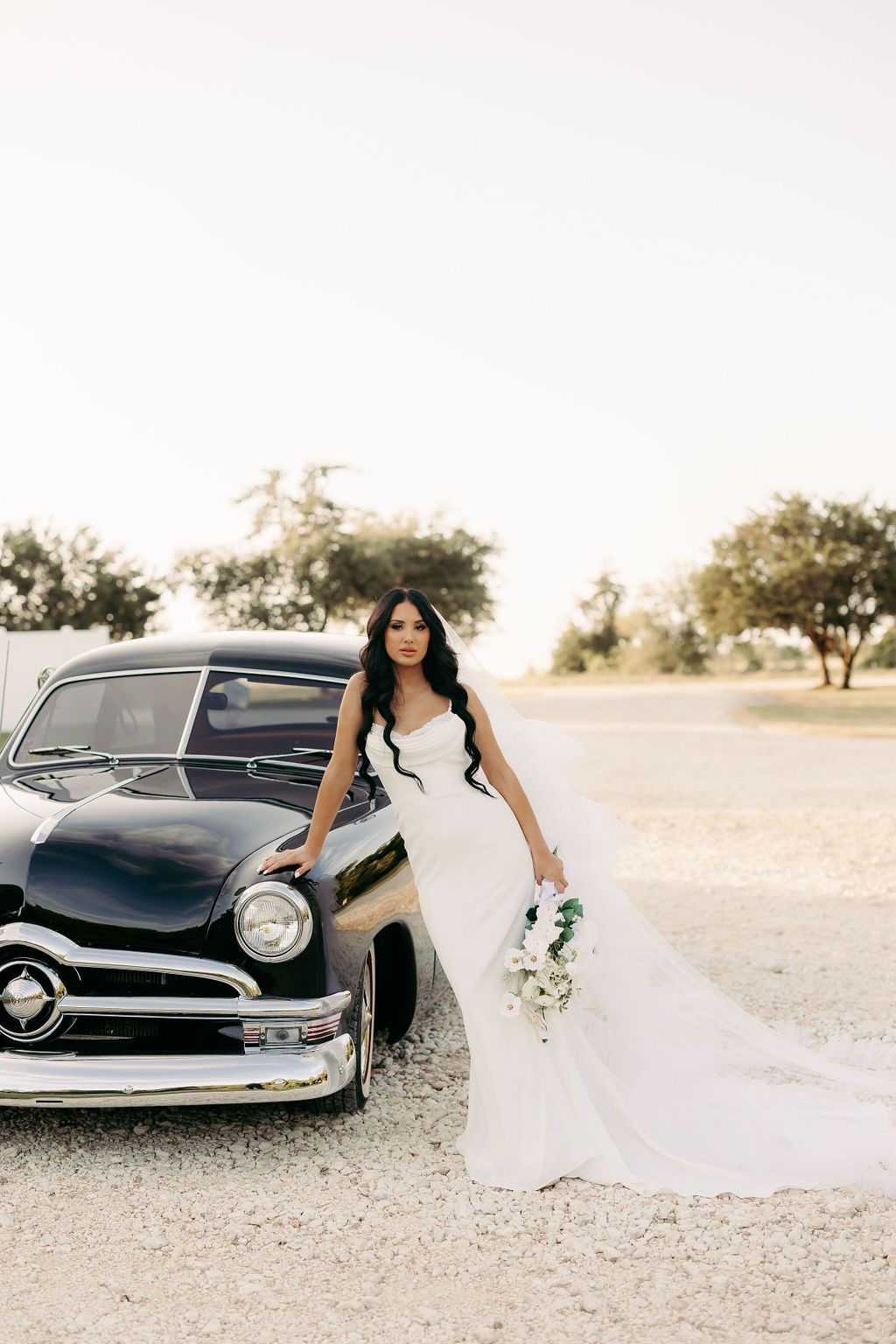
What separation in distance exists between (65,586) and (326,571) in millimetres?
9373

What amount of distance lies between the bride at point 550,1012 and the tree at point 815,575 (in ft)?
175

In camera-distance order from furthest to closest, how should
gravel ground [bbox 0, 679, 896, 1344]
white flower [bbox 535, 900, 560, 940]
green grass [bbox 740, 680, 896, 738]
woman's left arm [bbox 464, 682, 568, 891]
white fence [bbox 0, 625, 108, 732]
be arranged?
1. green grass [bbox 740, 680, 896, 738]
2. white fence [bbox 0, 625, 108, 732]
3. woman's left arm [bbox 464, 682, 568, 891]
4. white flower [bbox 535, 900, 560, 940]
5. gravel ground [bbox 0, 679, 896, 1344]

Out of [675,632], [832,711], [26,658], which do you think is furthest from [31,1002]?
[675,632]

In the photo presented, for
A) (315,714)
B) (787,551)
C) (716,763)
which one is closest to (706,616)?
(787,551)

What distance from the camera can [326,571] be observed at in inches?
1764

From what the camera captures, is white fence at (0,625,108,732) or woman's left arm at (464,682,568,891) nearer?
woman's left arm at (464,682,568,891)

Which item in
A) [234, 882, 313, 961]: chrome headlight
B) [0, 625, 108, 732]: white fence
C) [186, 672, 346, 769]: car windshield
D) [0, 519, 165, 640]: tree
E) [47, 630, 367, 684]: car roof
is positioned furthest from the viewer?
[0, 519, 165, 640]: tree

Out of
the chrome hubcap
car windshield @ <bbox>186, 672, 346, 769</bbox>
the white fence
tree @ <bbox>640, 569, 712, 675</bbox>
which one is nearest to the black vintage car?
the chrome hubcap

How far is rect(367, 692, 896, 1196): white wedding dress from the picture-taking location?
3.94m

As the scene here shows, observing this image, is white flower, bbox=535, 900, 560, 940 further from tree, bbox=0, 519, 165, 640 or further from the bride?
tree, bbox=0, 519, 165, 640

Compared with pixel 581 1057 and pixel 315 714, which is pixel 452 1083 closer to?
pixel 581 1057

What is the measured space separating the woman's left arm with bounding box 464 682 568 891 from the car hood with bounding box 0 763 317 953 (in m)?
0.76

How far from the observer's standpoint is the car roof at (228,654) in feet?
18.3

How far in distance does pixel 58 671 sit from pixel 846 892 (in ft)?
19.9
